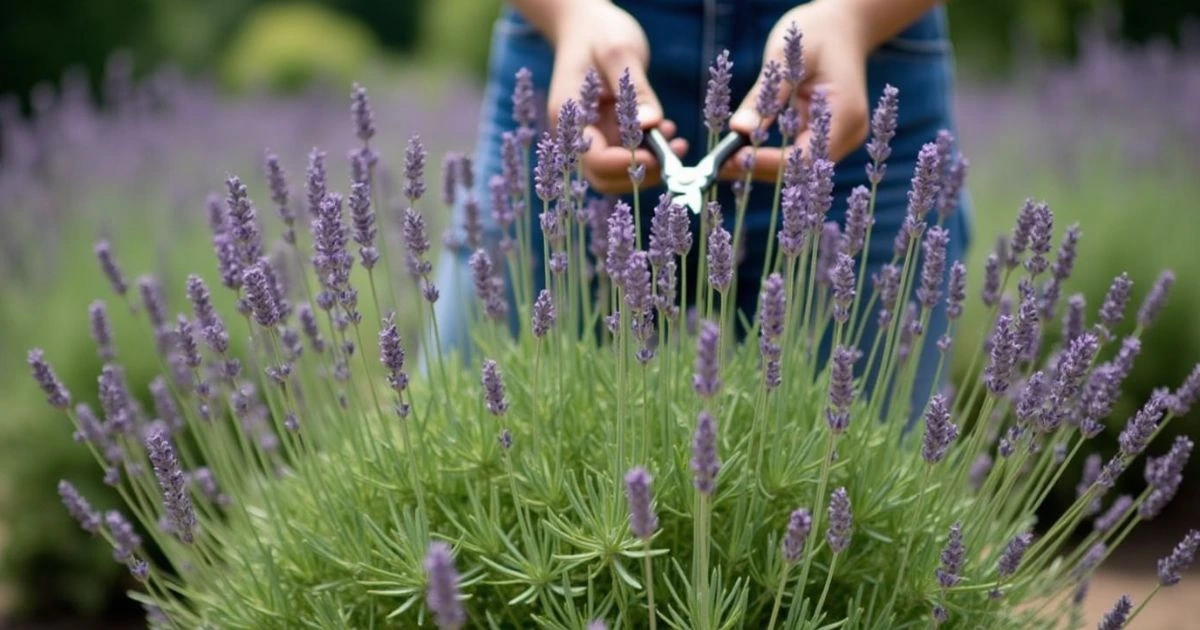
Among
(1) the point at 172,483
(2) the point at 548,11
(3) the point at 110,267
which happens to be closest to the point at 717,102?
(2) the point at 548,11

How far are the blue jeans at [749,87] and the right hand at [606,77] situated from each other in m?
0.31

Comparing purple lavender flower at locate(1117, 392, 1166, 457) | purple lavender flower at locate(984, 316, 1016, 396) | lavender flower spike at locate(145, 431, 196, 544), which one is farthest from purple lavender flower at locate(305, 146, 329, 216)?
purple lavender flower at locate(1117, 392, 1166, 457)

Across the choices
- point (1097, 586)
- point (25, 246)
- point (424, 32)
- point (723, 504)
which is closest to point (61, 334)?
point (25, 246)

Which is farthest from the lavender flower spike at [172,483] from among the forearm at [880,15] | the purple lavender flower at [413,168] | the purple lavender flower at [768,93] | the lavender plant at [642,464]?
the forearm at [880,15]

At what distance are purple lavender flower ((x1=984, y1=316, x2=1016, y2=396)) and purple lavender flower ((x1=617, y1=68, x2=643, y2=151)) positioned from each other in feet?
1.43

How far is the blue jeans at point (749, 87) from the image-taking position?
7.03 feet

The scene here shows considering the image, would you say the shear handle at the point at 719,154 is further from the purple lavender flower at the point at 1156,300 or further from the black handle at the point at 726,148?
the purple lavender flower at the point at 1156,300

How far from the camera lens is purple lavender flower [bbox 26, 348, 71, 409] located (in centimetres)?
162

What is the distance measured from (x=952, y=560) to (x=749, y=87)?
109 cm

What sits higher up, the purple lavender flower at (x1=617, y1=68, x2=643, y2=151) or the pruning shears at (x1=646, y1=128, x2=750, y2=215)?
the purple lavender flower at (x1=617, y1=68, x2=643, y2=151)

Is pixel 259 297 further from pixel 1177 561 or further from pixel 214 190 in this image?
pixel 214 190

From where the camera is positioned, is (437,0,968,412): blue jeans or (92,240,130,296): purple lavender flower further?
(437,0,968,412): blue jeans

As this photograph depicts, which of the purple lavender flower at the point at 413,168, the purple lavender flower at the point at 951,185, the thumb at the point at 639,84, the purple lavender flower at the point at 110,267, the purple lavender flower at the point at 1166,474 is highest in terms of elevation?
the thumb at the point at 639,84

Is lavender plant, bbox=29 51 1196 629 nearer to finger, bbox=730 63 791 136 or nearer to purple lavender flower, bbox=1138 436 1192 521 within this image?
purple lavender flower, bbox=1138 436 1192 521
